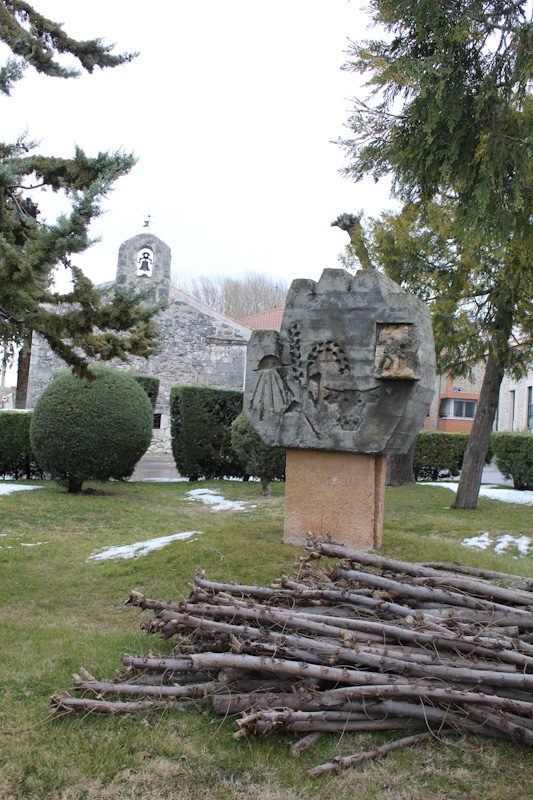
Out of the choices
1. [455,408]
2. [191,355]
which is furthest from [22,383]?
[455,408]

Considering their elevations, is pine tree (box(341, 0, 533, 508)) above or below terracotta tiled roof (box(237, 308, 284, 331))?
below

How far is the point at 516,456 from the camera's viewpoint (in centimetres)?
1449

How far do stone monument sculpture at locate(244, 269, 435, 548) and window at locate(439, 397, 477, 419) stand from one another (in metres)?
30.8

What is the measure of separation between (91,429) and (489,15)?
836 centimetres

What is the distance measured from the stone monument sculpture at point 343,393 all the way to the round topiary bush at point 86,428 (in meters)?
5.43

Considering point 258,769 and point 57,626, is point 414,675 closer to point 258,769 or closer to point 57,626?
point 258,769

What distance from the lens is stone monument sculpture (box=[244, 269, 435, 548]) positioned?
588 centimetres

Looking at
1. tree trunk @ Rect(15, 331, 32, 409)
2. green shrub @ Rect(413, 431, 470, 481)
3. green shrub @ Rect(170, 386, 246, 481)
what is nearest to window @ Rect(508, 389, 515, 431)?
green shrub @ Rect(413, 431, 470, 481)

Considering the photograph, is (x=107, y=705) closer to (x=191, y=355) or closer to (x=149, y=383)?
(x=149, y=383)

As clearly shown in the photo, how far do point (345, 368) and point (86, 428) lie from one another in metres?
6.36

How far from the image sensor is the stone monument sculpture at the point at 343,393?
5.88 m

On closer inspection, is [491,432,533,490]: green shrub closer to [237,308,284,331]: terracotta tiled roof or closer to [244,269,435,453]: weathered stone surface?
[244,269,435,453]: weathered stone surface

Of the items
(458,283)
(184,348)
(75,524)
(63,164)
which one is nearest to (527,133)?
(458,283)

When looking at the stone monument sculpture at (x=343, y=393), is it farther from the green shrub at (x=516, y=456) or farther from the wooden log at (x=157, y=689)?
the green shrub at (x=516, y=456)
